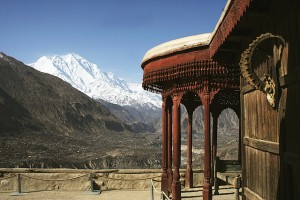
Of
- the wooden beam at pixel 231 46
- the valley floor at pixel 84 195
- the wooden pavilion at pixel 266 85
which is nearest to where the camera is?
the wooden pavilion at pixel 266 85

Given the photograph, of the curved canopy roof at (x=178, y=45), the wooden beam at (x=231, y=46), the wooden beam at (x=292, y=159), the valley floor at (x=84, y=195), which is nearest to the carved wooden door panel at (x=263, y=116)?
the wooden beam at (x=292, y=159)

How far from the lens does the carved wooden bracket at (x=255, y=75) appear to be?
12.4 ft

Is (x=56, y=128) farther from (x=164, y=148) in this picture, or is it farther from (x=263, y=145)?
(x=263, y=145)

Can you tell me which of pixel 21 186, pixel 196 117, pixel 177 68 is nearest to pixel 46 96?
pixel 196 117

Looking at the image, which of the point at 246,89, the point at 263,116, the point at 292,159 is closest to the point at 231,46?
the point at 246,89

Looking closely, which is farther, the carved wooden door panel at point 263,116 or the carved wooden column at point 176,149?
the carved wooden column at point 176,149

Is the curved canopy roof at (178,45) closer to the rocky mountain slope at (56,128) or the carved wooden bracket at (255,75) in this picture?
the carved wooden bracket at (255,75)

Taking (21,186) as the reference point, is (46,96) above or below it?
above

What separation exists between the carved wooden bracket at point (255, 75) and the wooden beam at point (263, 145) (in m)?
0.49

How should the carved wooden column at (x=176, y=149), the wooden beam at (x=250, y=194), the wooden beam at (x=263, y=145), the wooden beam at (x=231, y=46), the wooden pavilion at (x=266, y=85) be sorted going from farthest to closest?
1. the carved wooden column at (x=176, y=149)
2. the wooden beam at (x=231, y=46)
3. the wooden beam at (x=250, y=194)
4. the wooden beam at (x=263, y=145)
5. the wooden pavilion at (x=266, y=85)

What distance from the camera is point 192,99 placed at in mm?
13219

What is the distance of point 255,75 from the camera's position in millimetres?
3873

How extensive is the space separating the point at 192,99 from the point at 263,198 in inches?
342

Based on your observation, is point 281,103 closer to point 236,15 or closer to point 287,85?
point 287,85
